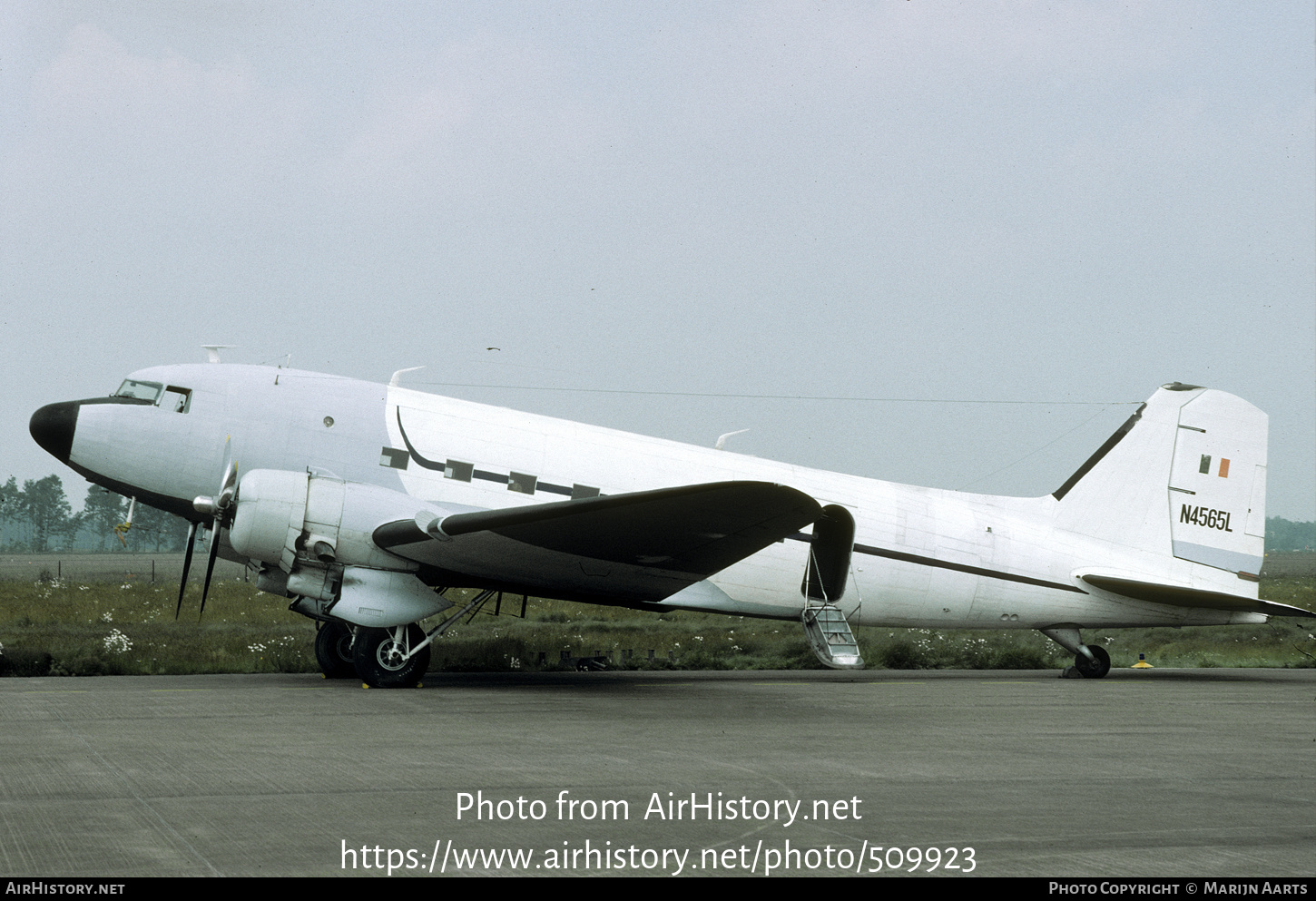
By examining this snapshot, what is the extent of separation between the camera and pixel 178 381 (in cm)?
1598

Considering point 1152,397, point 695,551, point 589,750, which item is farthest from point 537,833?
point 1152,397

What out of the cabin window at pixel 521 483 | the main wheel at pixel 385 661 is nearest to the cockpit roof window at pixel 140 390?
the main wheel at pixel 385 661

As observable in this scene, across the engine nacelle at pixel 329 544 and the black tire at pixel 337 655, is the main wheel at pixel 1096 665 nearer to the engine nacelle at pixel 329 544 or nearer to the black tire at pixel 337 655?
the engine nacelle at pixel 329 544

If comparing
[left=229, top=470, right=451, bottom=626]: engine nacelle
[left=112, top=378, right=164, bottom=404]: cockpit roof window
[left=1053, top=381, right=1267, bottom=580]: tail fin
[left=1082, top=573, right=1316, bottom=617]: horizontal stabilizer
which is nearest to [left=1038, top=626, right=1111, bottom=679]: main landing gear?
[left=1082, top=573, right=1316, bottom=617]: horizontal stabilizer

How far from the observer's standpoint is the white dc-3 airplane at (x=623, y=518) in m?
14.7

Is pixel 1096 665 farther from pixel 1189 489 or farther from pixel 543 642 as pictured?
pixel 543 642

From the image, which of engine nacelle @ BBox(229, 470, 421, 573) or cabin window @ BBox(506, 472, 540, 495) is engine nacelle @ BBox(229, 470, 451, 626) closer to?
engine nacelle @ BBox(229, 470, 421, 573)

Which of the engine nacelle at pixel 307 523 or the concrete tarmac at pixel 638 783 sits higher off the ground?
the engine nacelle at pixel 307 523

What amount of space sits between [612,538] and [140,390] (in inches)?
281

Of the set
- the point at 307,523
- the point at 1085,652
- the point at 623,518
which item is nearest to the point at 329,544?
the point at 307,523

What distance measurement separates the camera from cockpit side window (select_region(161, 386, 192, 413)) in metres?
15.8

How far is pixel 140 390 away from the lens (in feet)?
52.6

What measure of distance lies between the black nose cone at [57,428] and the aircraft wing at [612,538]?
15.8 ft

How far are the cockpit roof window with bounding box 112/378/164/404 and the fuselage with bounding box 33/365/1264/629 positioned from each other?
34mm
